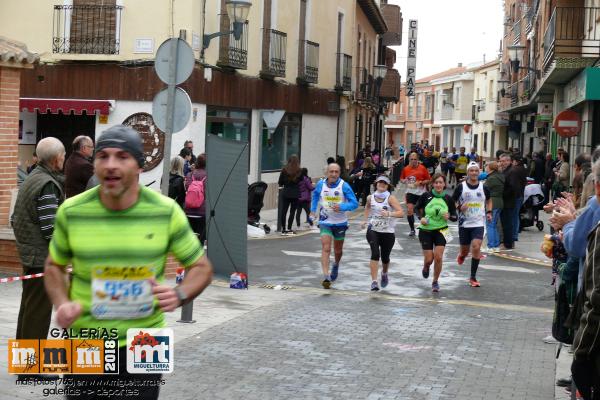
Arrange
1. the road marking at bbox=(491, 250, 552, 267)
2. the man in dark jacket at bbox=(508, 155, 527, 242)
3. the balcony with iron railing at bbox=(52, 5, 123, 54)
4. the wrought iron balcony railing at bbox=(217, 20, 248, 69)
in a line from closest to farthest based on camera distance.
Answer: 1. the road marking at bbox=(491, 250, 552, 267)
2. the man in dark jacket at bbox=(508, 155, 527, 242)
3. the balcony with iron railing at bbox=(52, 5, 123, 54)
4. the wrought iron balcony railing at bbox=(217, 20, 248, 69)

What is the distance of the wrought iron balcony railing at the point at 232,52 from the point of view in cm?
2356

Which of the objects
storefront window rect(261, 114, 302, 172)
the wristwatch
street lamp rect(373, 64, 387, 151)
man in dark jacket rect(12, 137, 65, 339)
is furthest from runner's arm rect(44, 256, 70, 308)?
street lamp rect(373, 64, 387, 151)

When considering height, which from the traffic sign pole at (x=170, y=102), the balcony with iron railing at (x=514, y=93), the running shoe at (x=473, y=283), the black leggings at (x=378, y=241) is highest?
the balcony with iron railing at (x=514, y=93)

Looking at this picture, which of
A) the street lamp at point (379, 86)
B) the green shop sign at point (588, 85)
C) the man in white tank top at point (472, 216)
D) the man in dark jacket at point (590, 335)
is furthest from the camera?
the street lamp at point (379, 86)

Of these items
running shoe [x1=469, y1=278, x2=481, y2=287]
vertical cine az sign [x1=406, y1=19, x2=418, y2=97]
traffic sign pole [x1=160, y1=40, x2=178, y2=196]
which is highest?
vertical cine az sign [x1=406, y1=19, x2=418, y2=97]

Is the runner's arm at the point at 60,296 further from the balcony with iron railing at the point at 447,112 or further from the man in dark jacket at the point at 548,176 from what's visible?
the balcony with iron railing at the point at 447,112

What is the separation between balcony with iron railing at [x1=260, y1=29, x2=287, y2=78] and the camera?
26.3 m

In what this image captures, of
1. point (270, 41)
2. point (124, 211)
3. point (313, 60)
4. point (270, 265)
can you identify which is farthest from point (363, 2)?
point (124, 211)

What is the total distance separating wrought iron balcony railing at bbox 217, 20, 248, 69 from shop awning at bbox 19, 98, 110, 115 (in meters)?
3.19

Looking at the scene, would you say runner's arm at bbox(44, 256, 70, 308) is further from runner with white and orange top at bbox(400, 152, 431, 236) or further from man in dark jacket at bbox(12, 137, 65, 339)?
runner with white and orange top at bbox(400, 152, 431, 236)

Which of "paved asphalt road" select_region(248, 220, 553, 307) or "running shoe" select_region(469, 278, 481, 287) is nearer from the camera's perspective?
"paved asphalt road" select_region(248, 220, 553, 307)

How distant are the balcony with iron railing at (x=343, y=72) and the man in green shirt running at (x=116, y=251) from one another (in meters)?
30.8

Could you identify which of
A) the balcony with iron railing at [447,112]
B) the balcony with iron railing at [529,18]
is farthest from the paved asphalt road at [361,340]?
the balcony with iron railing at [447,112]

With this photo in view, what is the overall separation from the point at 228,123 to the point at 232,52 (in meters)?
2.10
